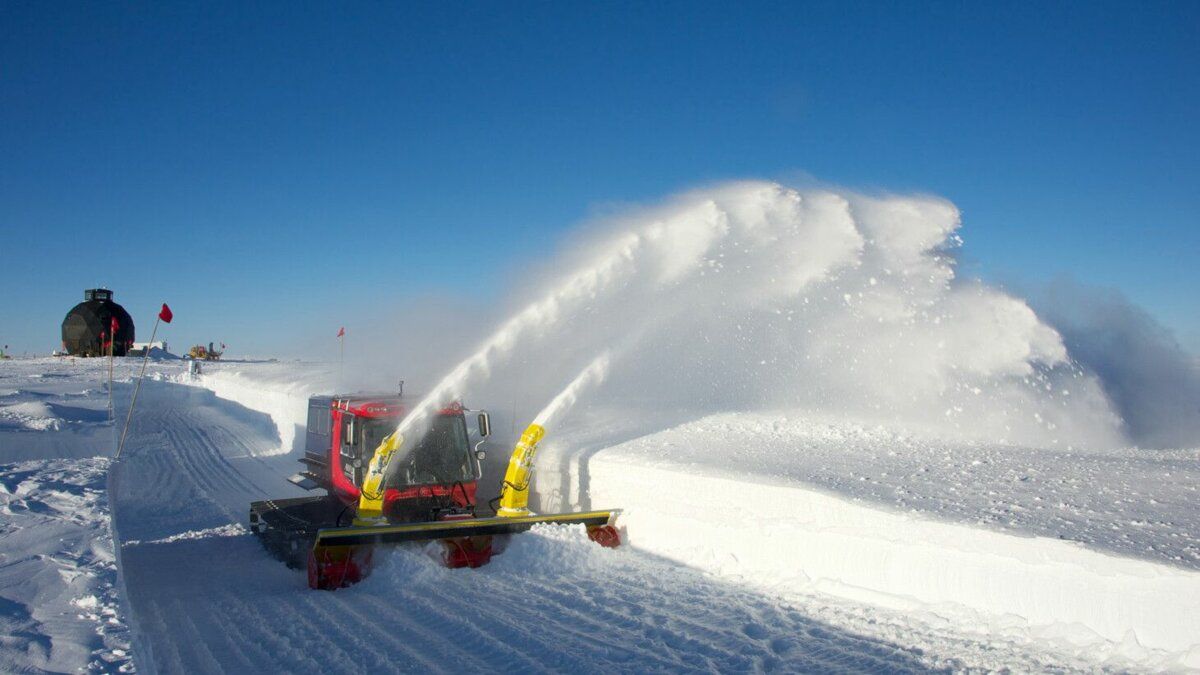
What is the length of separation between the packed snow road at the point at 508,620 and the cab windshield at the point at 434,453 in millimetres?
1565

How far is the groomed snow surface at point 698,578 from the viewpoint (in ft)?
17.1

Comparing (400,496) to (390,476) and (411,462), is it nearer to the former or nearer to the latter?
(390,476)

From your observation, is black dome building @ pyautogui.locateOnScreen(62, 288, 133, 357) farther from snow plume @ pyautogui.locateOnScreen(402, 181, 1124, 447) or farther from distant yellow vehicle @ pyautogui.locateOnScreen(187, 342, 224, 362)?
snow plume @ pyautogui.locateOnScreen(402, 181, 1124, 447)

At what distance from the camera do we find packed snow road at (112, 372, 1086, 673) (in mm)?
5352

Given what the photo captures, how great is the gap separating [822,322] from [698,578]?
34.4 feet

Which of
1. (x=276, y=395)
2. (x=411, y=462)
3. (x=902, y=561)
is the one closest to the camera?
(x=902, y=561)

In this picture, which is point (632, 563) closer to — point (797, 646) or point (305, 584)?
point (797, 646)

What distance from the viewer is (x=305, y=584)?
7707 mm

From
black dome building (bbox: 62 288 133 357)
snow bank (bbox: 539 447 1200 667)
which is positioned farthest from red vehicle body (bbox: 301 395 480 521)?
black dome building (bbox: 62 288 133 357)

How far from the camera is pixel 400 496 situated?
354 inches

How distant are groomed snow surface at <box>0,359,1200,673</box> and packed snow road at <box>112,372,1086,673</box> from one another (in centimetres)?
3

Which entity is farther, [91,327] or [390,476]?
[91,327]

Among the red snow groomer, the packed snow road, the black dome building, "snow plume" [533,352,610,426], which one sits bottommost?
the packed snow road

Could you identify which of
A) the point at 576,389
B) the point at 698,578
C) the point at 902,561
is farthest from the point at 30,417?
the point at 902,561
